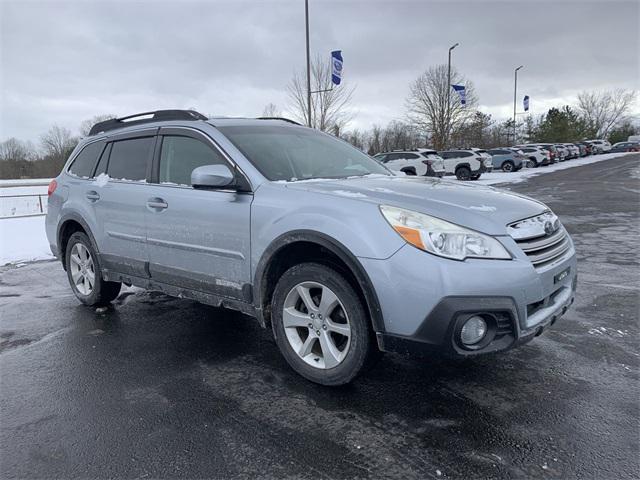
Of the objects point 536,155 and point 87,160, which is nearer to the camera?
point 87,160

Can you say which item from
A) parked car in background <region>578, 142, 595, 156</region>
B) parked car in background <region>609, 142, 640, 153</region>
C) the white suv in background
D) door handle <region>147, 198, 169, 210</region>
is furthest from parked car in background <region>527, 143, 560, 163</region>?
door handle <region>147, 198, 169, 210</region>

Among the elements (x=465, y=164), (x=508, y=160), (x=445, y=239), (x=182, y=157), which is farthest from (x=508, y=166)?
(x=445, y=239)

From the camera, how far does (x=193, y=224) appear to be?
12.4ft

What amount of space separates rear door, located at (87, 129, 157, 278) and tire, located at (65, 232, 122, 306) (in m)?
0.32

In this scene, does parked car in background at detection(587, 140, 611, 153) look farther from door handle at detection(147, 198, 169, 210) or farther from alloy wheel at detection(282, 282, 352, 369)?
alloy wheel at detection(282, 282, 352, 369)

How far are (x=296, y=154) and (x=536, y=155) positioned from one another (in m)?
39.7

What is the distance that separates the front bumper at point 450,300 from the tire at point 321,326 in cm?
20

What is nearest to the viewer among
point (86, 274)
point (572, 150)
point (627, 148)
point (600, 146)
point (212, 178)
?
point (212, 178)

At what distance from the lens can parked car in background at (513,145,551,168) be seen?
39.1 meters

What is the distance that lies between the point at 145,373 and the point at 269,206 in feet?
5.08

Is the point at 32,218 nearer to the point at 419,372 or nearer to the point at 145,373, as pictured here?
the point at 145,373

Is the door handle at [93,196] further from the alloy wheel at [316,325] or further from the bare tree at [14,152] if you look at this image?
the bare tree at [14,152]

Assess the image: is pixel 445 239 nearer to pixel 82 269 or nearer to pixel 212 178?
pixel 212 178

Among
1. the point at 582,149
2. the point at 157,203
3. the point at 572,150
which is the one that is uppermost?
the point at 582,149
